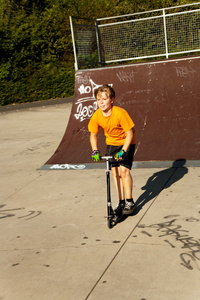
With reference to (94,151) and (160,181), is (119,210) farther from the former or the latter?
(160,181)

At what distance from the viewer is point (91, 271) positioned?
4.05 meters

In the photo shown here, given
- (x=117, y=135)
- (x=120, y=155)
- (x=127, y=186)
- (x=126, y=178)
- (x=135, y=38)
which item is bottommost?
(x=127, y=186)

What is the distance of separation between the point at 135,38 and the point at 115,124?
719cm

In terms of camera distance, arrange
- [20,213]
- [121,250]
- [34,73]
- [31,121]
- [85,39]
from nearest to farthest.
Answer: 1. [121,250]
2. [20,213]
3. [85,39]
4. [31,121]
5. [34,73]

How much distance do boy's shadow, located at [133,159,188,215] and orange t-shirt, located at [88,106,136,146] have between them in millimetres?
996

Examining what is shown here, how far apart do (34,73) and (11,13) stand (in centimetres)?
485

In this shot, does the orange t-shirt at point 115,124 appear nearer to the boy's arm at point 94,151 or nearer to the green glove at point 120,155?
the boy's arm at point 94,151

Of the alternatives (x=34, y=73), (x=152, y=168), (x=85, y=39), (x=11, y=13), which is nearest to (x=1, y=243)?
(x=152, y=168)

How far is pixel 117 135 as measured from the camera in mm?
5070

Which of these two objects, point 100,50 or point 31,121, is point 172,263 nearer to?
point 100,50

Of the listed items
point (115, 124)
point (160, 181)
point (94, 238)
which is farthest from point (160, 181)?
point (94, 238)

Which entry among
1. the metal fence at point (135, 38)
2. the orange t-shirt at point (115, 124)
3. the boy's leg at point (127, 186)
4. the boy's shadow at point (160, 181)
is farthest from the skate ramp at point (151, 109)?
the orange t-shirt at point (115, 124)

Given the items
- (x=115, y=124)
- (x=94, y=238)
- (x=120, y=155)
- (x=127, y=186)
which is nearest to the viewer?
(x=120, y=155)

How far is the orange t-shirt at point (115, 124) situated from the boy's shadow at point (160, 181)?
100 centimetres
